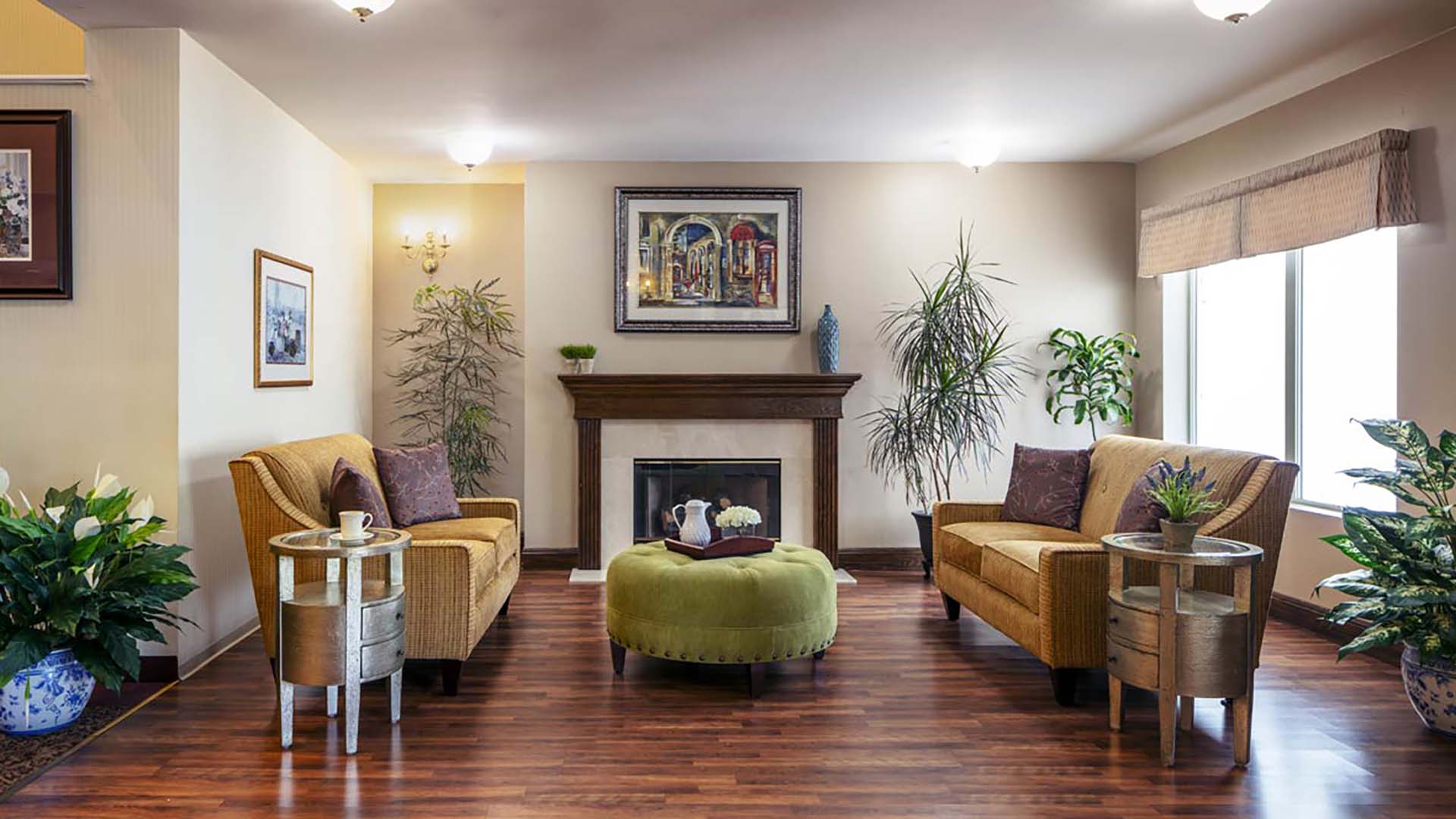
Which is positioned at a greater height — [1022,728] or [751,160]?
[751,160]

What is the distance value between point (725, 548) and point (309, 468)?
5.87ft

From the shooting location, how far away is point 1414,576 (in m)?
3.17

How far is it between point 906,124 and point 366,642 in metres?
3.90

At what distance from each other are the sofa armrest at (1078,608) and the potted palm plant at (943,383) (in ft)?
7.36

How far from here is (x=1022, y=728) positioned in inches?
128

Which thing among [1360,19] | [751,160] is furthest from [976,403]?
[1360,19]

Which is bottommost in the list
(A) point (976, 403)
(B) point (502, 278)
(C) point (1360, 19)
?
(A) point (976, 403)

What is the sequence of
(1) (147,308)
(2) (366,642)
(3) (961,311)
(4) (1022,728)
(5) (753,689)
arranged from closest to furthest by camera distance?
A: (2) (366,642)
(4) (1022,728)
(5) (753,689)
(1) (147,308)
(3) (961,311)

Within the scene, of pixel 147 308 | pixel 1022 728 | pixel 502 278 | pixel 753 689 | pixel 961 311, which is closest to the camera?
pixel 1022 728

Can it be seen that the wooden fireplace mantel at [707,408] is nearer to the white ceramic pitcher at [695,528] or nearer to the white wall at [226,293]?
the white wall at [226,293]

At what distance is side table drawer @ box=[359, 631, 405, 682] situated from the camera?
3.05 meters

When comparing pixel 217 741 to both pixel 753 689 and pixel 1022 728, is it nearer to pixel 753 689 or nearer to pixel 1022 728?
pixel 753 689

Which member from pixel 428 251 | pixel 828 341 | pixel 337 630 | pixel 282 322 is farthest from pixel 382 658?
pixel 428 251

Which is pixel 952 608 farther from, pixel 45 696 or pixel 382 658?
pixel 45 696
